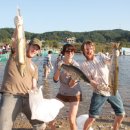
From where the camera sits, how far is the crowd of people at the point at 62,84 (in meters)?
5.64

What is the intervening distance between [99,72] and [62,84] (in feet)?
2.31

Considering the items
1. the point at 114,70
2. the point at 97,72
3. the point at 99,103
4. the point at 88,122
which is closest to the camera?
the point at 114,70

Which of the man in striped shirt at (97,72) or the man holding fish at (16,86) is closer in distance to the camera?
the man holding fish at (16,86)

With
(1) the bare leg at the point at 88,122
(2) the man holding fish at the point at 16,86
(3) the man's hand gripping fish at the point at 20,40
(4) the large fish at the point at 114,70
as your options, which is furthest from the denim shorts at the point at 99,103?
(3) the man's hand gripping fish at the point at 20,40

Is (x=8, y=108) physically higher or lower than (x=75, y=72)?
lower

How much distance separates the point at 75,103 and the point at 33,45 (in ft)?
4.92

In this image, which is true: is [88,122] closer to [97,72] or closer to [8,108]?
[97,72]

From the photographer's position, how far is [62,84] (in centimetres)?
673

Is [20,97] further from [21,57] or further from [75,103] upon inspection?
[75,103]

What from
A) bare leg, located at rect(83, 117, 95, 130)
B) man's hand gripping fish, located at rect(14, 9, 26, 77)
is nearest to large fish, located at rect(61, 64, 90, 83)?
bare leg, located at rect(83, 117, 95, 130)

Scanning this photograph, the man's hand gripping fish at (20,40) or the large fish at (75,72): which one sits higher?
the man's hand gripping fish at (20,40)

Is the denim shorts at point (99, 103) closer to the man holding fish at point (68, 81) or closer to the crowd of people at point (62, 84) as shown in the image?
the crowd of people at point (62, 84)

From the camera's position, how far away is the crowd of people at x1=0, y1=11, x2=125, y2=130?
18.5 ft

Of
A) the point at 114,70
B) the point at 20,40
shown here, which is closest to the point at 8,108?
the point at 20,40
